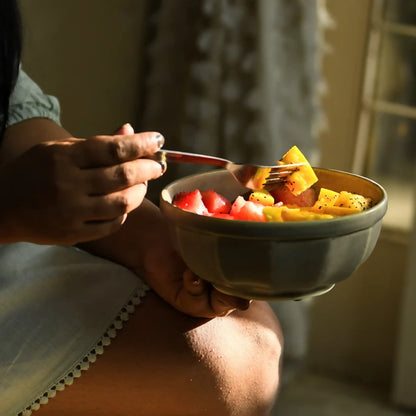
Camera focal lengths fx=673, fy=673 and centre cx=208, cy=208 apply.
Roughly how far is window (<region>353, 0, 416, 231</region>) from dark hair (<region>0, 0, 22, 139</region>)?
1.12 meters

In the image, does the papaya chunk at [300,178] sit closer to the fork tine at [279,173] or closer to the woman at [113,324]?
the fork tine at [279,173]

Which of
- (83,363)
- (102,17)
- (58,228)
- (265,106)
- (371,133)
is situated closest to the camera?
(58,228)

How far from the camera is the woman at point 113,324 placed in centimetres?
68

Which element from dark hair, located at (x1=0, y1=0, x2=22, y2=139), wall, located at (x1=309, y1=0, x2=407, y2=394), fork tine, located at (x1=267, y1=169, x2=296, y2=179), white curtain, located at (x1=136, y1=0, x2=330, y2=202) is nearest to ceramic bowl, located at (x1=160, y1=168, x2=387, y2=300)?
fork tine, located at (x1=267, y1=169, x2=296, y2=179)

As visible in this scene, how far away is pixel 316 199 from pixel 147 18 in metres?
1.05

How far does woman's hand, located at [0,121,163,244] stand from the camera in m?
0.64

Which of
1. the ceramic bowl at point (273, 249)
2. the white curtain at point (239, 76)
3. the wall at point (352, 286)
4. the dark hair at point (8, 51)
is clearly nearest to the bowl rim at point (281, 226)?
the ceramic bowl at point (273, 249)

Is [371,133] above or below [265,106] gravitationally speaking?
below

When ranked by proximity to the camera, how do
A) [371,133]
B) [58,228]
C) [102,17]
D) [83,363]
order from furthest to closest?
[371,133]
[102,17]
[83,363]
[58,228]

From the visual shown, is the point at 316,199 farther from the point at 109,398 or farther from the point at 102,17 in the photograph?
the point at 102,17

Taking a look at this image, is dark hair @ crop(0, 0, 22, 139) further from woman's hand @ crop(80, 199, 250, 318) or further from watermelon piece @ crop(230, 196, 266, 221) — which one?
watermelon piece @ crop(230, 196, 266, 221)

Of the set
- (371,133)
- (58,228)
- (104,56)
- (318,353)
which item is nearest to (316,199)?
(58,228)

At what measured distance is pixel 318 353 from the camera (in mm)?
2047

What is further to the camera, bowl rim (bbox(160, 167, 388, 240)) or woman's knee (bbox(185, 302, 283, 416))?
woman's knee (bbox(185, 302, 283, 416))
